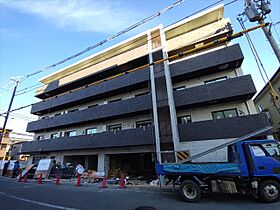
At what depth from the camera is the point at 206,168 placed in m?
6.22

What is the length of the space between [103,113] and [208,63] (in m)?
10.5

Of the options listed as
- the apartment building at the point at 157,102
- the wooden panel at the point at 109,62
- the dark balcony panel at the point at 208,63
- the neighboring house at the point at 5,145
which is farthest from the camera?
the neighboring house at the point at 5,145

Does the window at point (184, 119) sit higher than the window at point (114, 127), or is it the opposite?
the window at point (114, 127)

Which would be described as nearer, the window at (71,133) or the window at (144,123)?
the window at (144,123)

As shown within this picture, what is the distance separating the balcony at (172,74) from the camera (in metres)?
12.2

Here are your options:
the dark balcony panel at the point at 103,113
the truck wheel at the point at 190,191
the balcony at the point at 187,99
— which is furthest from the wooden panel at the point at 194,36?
the truck wheel at the point at 190,191

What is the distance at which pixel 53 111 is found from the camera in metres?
22.2

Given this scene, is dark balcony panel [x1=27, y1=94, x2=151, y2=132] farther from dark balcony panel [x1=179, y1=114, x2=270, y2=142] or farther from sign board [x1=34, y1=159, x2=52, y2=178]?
sign board [x1=34, y1=159, x2=52, y2=178]

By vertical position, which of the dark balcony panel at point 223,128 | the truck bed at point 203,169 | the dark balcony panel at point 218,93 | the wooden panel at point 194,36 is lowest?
the truck bed at point 203,169

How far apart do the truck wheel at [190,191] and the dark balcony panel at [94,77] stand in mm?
12251

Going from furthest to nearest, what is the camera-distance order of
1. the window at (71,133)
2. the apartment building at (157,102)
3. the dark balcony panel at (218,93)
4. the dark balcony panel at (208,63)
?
the window at (71,133)
the dark balcony panel at (208,63)
the apartment building at (157,102)
the dark balcony panel at (218,93)

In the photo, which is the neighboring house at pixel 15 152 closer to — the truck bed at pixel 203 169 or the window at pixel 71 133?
the window at pixel 71 133

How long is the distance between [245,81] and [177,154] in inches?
274

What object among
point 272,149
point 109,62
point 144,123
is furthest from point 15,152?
point 272,149
